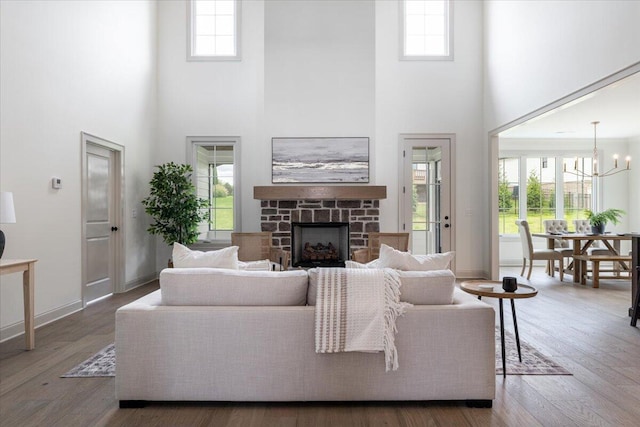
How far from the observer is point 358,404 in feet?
7.67

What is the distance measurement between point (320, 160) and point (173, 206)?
7.40ft

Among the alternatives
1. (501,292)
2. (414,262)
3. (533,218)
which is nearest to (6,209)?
(414,262)

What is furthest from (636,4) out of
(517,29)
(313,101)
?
(313,101)

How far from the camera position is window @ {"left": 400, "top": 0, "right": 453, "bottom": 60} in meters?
6.63

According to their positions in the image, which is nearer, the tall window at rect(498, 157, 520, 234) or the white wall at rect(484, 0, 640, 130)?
the white wall at rect(484, 0, 640, 130)

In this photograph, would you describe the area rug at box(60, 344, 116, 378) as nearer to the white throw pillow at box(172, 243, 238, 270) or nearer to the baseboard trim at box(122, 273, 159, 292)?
the white throw pillow at box(172, 243, 238, 270)

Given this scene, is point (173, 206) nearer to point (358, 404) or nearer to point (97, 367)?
point (97, 367)

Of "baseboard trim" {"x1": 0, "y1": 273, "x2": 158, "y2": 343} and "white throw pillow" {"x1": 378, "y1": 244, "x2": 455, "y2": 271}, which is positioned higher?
"white throw pillow" {"x1": 378, "y1": 244, "x2": 455, "y2": 271}

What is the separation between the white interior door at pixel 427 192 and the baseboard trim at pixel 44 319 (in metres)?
4.58

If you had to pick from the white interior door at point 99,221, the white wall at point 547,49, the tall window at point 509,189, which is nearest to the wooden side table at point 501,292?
the white wall at point 547,49

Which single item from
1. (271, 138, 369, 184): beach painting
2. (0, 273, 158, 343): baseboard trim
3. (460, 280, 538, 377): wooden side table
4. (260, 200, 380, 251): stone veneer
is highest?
(271, 138, 369, 184): beach painting

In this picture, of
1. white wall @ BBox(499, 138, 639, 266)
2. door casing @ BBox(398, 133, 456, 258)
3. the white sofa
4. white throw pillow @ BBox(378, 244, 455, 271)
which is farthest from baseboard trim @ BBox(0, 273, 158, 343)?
white wall @ BBox(499, 138, 639, 266)

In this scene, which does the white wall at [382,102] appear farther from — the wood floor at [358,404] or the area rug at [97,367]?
the area rug at [97,367]

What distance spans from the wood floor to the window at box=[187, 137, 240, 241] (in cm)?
317
